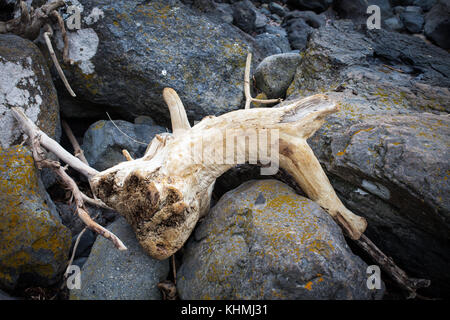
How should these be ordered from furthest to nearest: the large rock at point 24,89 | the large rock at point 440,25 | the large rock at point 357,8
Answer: the large rock at point 357,8 < the large rock at point 440,25 < the large rock at point 24,89

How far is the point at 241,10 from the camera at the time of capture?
7441mm

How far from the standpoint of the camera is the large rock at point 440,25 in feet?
26.8

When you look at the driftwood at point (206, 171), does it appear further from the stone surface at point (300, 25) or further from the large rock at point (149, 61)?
the stone surface at point (300, 25)

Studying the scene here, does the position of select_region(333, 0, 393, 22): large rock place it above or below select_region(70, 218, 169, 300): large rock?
above

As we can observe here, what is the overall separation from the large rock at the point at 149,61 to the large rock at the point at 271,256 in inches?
80.3

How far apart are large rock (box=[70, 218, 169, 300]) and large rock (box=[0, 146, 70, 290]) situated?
31 centimetres

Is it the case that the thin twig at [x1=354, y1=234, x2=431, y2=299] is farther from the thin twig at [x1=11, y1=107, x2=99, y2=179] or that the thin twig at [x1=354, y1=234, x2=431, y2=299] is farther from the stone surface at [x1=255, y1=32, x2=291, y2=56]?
the stone surface at [x1=255, y1=32, x2=291, y2=56]

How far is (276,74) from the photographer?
4.68 meters

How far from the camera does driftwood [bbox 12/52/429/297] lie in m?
2.58

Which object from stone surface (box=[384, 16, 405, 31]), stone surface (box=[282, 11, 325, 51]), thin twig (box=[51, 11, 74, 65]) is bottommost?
stone surface (box=[384, 16, 405, 31])

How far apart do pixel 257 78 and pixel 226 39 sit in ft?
2.62

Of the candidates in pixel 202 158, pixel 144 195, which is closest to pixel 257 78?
pixel 202 158

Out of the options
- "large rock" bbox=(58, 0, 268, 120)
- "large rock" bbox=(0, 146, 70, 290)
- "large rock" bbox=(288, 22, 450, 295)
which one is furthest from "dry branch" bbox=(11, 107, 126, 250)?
"large rock" bbox=(288, 22, 450, 295)

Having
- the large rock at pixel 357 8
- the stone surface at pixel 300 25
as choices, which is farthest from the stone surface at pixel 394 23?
the stone surface at pixel 300 25
